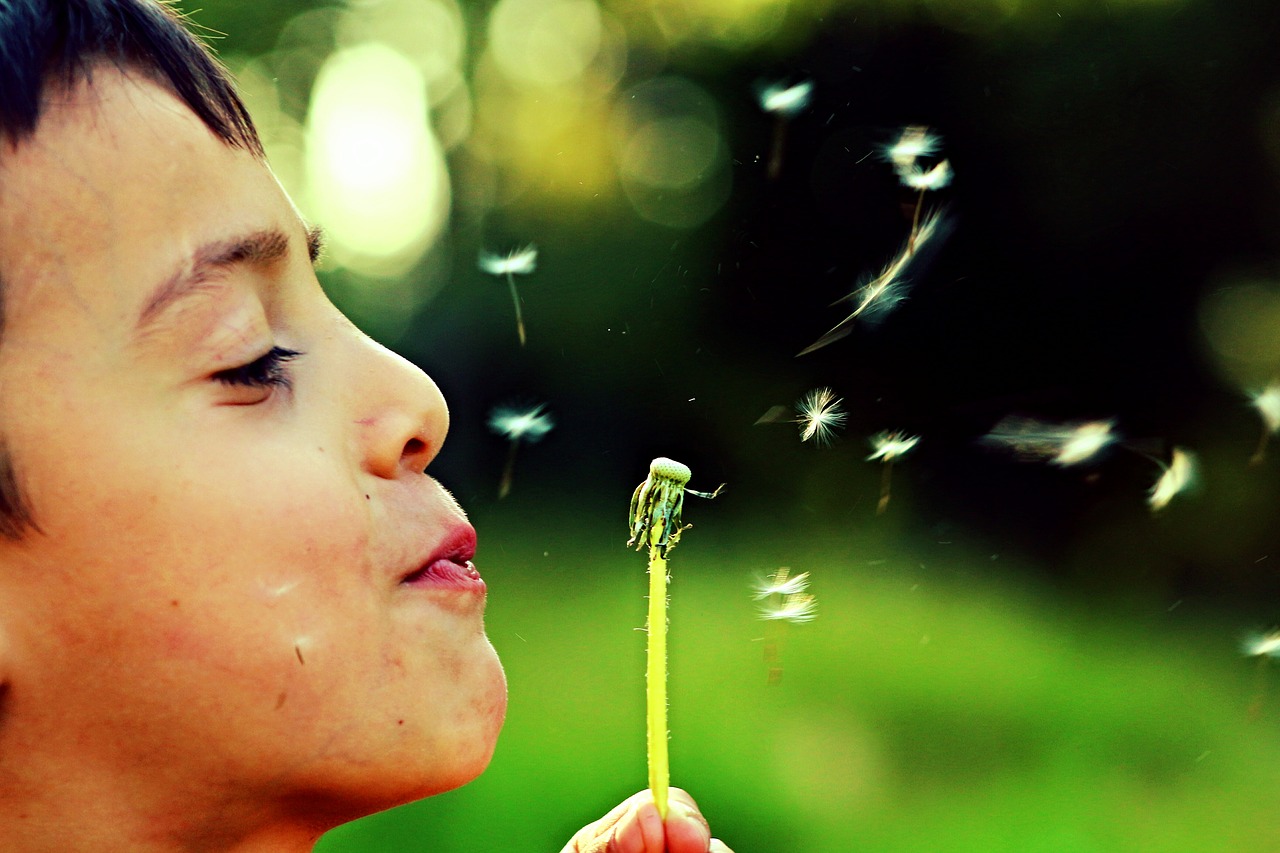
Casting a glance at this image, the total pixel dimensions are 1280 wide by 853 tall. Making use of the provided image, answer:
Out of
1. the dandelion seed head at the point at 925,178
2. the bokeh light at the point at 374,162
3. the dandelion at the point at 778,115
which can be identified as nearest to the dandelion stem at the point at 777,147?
the dandelion at the point at 778,115

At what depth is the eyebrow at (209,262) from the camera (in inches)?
27.4

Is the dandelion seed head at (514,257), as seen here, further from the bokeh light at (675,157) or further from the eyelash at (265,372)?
the eyelash at (265,372)

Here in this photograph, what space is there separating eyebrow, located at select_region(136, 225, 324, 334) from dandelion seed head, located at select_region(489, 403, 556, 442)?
0.87 metres

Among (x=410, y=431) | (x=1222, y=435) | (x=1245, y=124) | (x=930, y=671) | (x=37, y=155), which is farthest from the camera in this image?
(x=1222, y=435)

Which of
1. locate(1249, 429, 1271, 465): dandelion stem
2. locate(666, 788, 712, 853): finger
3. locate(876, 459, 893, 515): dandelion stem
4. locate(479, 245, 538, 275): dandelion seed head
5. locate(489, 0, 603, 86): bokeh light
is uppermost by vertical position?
locate(489, 0, 603, 86): bokeh light

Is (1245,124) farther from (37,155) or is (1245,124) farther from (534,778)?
(37,155)

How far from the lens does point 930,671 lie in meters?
2.48

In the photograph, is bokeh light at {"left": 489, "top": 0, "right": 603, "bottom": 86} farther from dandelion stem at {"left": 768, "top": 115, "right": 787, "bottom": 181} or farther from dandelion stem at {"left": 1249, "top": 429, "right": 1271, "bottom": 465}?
dandelion stem at {"left": 1249, "top": 429, "right": 1271, "bottom": 465}

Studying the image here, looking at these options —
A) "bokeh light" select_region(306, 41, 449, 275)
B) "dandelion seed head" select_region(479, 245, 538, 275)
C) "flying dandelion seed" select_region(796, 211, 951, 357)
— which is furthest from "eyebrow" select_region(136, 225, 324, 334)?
"dandelion seed head" select_region(479, 245, 538, 275)

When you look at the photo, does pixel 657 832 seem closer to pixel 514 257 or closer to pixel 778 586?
pixel 778 586

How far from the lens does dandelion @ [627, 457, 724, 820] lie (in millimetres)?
839

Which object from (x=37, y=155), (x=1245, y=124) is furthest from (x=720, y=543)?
(x=37, y=155)

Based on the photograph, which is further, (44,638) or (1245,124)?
(1245,124)

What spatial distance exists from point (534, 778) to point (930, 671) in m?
0.90
